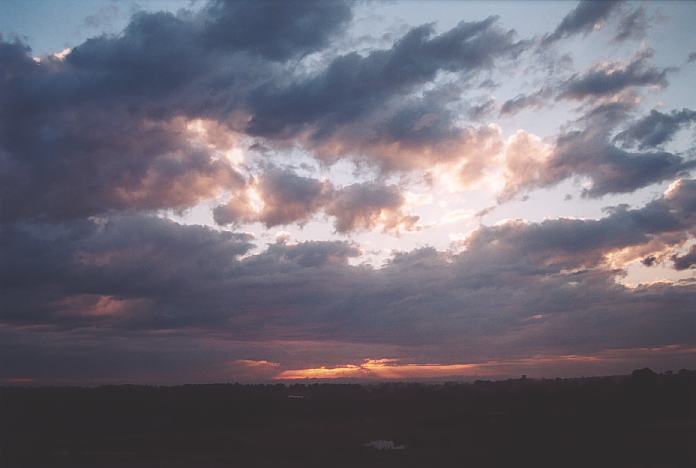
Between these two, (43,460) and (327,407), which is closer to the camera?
(43,460)

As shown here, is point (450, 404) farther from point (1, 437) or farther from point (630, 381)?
point (1, 437)

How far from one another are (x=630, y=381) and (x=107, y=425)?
317 ft

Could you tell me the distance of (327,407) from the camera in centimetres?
10931

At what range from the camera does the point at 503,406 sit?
104 metres

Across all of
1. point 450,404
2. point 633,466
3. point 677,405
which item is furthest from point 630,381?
point 633,466

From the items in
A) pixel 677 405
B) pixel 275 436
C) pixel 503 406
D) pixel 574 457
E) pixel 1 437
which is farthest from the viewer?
pixel 503 406

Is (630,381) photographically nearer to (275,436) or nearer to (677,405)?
(677,405)

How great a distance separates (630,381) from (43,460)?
104 meters

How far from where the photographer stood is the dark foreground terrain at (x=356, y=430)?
168 feet

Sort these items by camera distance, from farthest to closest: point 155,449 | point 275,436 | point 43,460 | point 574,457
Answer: point 275,436 → point 155,449 → point 43,460 → point 574,457

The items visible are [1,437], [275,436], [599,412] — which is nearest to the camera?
[275,436]

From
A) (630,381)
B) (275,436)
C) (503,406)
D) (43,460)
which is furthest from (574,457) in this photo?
(630,381)

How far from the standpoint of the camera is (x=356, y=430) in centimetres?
7581

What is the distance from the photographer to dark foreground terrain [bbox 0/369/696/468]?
2012 inches
